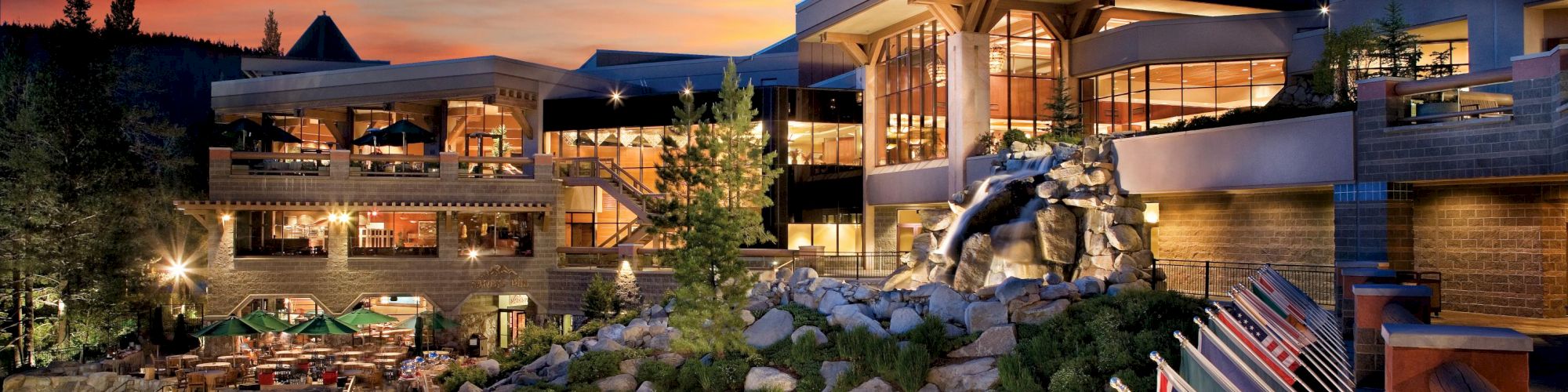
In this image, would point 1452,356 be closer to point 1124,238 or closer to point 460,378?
point 1124,238

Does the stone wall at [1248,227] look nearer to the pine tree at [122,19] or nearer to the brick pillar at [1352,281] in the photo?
the brick pillar at [1352,281]

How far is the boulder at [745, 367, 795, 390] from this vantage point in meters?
21.7

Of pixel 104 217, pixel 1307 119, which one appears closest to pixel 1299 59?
pixel 1307 119

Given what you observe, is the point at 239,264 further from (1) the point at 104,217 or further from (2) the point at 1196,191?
(2) the point at 1196,191

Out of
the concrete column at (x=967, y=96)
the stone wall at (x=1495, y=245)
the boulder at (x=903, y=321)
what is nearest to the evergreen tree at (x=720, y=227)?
the boulder at (x=903, y=321)

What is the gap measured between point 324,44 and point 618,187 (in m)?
31.3

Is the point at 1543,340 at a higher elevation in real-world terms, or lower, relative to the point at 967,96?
lower

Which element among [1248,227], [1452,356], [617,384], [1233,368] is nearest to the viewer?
[1452,356]

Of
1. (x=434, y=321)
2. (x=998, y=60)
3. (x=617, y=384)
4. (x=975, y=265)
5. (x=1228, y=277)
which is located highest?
(x=998, y=60)

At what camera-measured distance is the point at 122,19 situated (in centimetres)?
3778

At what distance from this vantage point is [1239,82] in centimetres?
3262

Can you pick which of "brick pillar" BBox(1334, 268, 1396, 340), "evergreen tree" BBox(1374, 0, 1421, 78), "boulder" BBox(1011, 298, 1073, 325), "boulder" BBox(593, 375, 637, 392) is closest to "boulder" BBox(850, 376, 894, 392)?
"boulder" BBox(1011, 298, 1073, 325)

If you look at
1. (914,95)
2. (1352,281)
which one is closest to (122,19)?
(914,95)

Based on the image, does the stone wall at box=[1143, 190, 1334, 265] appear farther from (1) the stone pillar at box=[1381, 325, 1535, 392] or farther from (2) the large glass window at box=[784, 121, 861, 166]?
(1) the stone pillar at box=[1381, 325, 1535, 392]
